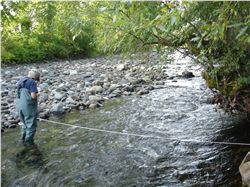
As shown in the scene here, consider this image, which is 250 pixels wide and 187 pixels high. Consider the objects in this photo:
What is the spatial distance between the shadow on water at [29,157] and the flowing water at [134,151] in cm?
2

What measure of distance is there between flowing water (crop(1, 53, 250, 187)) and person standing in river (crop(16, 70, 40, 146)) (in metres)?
0.53

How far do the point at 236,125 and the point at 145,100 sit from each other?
161 inches

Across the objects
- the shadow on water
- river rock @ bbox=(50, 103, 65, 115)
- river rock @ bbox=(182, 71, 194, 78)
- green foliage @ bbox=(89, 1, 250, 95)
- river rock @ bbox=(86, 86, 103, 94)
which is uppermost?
green foliage @ bbox=(89, 1, 250, 95)

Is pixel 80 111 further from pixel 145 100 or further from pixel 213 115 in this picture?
pixel 213 115

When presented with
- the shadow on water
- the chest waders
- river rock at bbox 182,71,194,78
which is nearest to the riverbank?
river rock at bbox 182,71,194,78

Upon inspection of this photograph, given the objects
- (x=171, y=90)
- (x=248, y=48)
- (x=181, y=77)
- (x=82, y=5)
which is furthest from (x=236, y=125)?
(x=181, y=77)

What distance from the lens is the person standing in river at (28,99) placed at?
6.96 m

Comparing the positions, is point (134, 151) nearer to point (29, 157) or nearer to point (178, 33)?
point (29, 157)

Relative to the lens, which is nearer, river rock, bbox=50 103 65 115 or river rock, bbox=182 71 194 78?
river rock, bbox=50 103 65 115

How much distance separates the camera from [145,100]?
36.6ft

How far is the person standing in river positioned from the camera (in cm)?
696

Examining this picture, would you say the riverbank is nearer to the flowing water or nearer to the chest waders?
the flowing water

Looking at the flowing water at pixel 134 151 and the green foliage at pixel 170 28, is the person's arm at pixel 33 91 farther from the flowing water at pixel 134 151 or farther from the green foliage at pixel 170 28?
the green foliage at pixel 170 28

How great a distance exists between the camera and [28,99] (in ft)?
23.0
